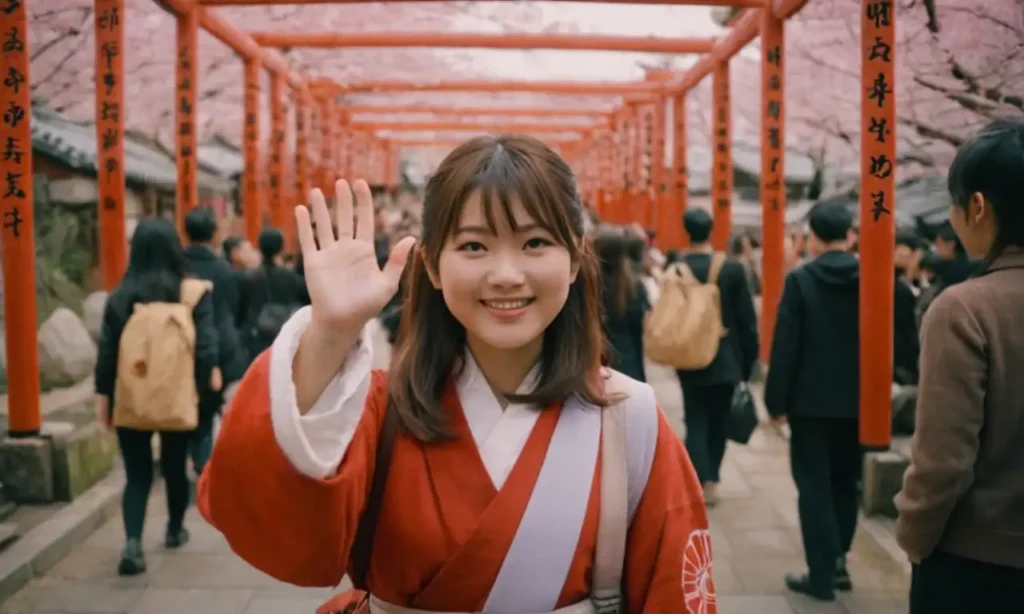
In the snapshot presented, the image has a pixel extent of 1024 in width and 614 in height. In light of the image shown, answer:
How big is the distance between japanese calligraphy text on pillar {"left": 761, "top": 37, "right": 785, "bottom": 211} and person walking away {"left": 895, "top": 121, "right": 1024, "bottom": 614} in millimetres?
5363

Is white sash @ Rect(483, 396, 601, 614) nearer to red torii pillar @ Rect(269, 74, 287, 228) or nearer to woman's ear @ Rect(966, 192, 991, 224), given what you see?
woman's ear @ Rect(966, 192, 991, 224)

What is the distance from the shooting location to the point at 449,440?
1585mm

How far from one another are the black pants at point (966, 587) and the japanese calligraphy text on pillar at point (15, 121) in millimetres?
5089

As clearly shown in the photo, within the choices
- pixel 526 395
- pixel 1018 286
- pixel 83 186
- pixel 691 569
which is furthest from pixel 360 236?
pixel 83 186

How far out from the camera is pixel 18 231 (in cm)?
514

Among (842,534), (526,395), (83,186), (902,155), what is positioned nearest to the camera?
(526,395)

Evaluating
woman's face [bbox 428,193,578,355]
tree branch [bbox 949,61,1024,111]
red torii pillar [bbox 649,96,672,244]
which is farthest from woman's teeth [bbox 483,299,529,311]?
red torii pillar [bbox 649,96,672,244]

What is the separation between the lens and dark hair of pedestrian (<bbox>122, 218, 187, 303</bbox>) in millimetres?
4277

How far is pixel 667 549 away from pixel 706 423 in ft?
13.5

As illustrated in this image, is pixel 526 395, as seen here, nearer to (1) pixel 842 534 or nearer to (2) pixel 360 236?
(2) pixel 360 236

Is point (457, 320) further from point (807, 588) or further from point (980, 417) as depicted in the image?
point (807, 588)

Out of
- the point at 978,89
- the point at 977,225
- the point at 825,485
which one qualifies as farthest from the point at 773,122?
the point at 977,225

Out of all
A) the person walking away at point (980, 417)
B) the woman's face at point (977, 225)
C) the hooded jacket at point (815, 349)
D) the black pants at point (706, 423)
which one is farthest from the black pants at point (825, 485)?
the woman's face at point (977, 225)

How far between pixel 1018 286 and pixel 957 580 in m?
0.78
